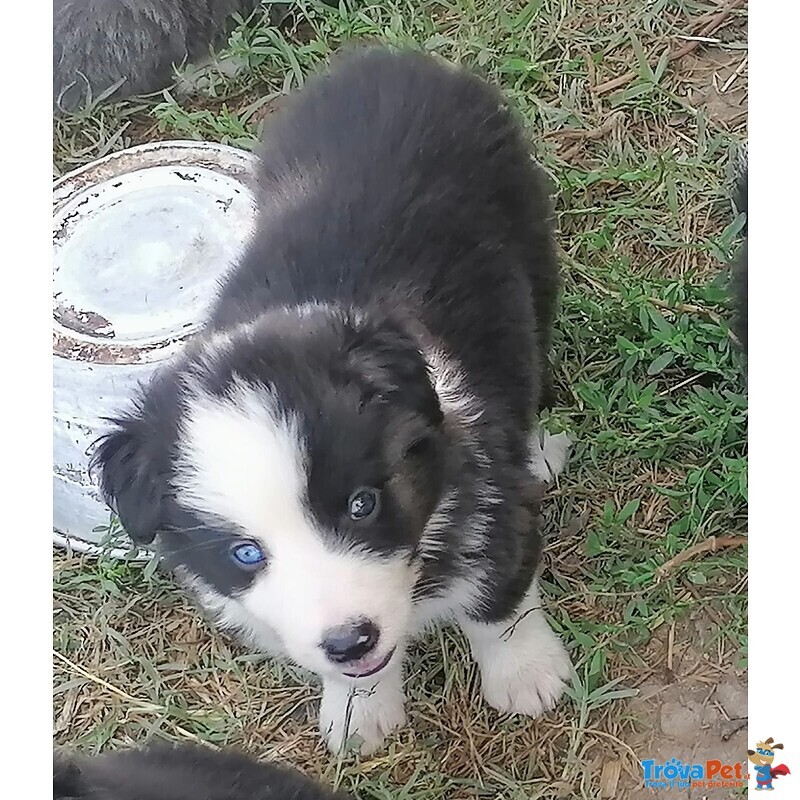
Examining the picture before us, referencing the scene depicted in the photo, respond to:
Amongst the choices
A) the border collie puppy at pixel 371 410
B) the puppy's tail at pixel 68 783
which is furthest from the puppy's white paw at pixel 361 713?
the puppy's tail at pixel 68 783

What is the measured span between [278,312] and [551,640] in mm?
652

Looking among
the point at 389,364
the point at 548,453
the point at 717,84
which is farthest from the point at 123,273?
the point at 717,84

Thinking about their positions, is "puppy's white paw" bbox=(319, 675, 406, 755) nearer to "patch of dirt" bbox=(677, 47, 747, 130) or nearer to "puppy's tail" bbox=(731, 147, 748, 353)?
"puppy's tail" bbox=(731, 147, 748, 353)

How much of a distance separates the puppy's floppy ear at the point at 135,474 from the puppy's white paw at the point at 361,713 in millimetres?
431

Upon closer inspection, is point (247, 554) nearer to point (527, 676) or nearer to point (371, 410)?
point (371, 410)

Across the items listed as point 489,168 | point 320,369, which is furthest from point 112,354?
point 489,168

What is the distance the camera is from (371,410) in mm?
1317

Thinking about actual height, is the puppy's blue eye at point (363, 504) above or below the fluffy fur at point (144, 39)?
below

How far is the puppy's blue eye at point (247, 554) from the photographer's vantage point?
1.31 metres

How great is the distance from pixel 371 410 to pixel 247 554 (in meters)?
0.22

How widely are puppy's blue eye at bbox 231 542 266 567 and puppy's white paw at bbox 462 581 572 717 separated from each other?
452mm

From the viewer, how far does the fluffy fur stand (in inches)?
66.3

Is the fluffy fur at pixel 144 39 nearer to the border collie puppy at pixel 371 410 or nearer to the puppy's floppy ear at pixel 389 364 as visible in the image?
the border collie puppy at pixel 371 410

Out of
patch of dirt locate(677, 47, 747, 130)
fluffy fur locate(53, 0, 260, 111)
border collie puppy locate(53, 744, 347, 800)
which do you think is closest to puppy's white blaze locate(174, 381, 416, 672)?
border collie puppy locate(53, 744, 347, 800)
